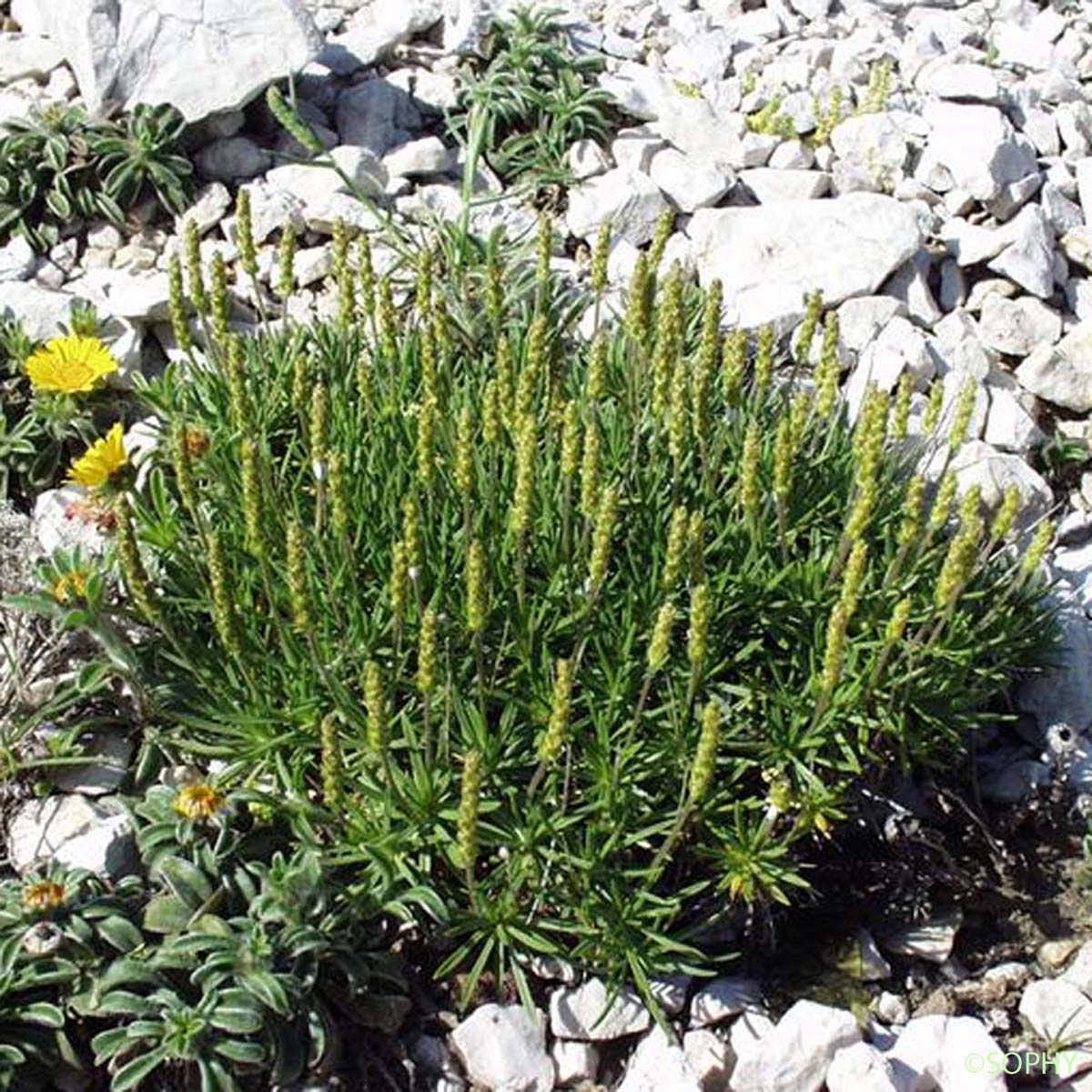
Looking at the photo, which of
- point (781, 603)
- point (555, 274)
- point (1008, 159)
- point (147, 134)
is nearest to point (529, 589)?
point (781, 603)

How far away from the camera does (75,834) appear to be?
3.74 meters

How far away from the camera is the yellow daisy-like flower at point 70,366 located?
4449 millimetres

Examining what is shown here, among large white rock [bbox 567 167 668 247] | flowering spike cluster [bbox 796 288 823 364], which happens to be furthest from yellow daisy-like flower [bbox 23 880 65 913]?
large white rock [bbox 567 167 668 247]

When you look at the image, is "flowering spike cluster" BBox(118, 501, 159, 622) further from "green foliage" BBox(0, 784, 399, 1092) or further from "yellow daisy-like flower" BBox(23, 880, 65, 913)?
"yellow daisy-like flower" BBox(23, 880, 65, 913)

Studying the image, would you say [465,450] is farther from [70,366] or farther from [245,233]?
[70,366]

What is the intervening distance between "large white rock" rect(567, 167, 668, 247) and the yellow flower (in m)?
2.33

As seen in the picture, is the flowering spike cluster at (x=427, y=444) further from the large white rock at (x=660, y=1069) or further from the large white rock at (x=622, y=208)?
the large white rock at (x=622, y=208)

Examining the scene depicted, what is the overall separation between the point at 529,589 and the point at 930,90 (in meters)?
3.22

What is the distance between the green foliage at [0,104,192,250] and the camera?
5320 millimetres

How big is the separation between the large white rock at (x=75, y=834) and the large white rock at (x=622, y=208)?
8.48 ft

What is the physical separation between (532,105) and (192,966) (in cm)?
350

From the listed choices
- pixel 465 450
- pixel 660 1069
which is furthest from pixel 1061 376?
pixel 660 1069

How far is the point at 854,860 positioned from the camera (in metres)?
3.98

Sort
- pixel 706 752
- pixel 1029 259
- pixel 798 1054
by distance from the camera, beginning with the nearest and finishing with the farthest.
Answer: pixel 706 752
pixel 798 1054
pixel 1029 259
